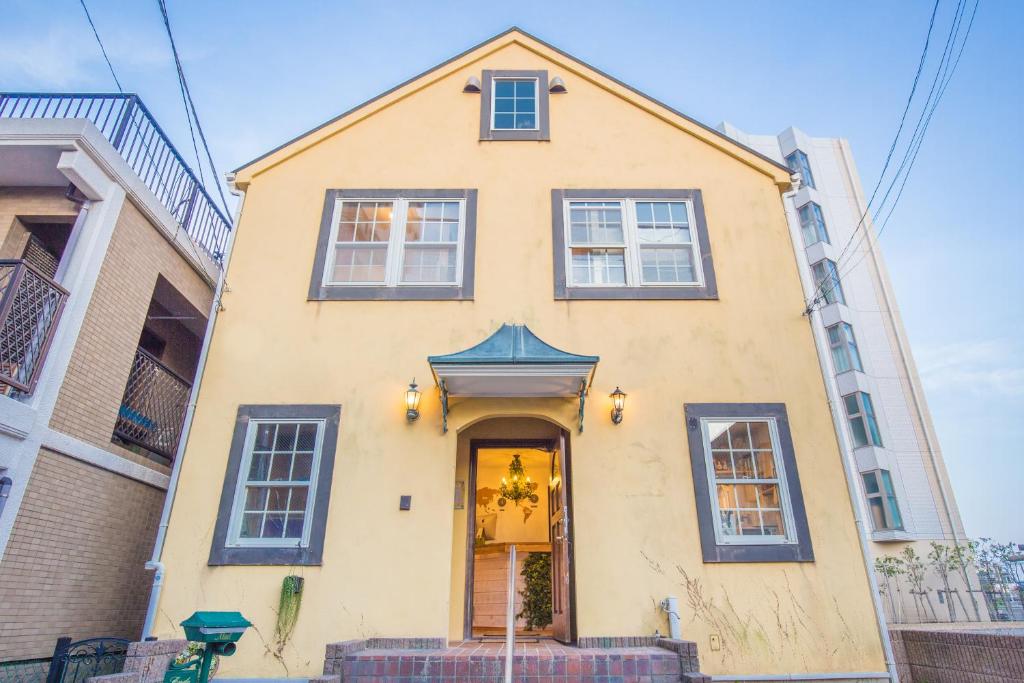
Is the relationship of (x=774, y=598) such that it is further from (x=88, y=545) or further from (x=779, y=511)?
(x=88, y=545)

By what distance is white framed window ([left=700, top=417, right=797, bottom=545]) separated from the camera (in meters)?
6.14

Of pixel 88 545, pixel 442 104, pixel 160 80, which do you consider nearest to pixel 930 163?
pixel 442 104

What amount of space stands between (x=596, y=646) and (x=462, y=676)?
1584 millimetres

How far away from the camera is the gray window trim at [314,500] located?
588 centimetres

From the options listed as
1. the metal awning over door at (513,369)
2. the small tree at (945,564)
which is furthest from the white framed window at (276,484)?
the small tree at (945,564)

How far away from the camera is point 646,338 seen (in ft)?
22.8

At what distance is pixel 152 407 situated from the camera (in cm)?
827

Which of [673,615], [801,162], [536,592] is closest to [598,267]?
[673,615]

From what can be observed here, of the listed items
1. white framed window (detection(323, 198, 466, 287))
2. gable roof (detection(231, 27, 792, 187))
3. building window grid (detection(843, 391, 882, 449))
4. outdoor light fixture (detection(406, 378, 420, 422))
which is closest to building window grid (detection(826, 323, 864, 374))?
building window grid (detection(843, 391, 882, 449))

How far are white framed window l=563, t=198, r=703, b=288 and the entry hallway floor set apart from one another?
4.33 m

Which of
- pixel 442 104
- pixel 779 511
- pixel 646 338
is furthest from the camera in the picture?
pixel 442 104

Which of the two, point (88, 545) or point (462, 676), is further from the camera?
point (88, 545)

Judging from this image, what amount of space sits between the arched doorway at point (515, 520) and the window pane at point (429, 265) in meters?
2.06

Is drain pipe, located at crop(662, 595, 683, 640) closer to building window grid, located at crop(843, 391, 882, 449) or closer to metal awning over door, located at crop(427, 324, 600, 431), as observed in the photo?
metal awning over door, located at crop(427, 324, 600, 431)
